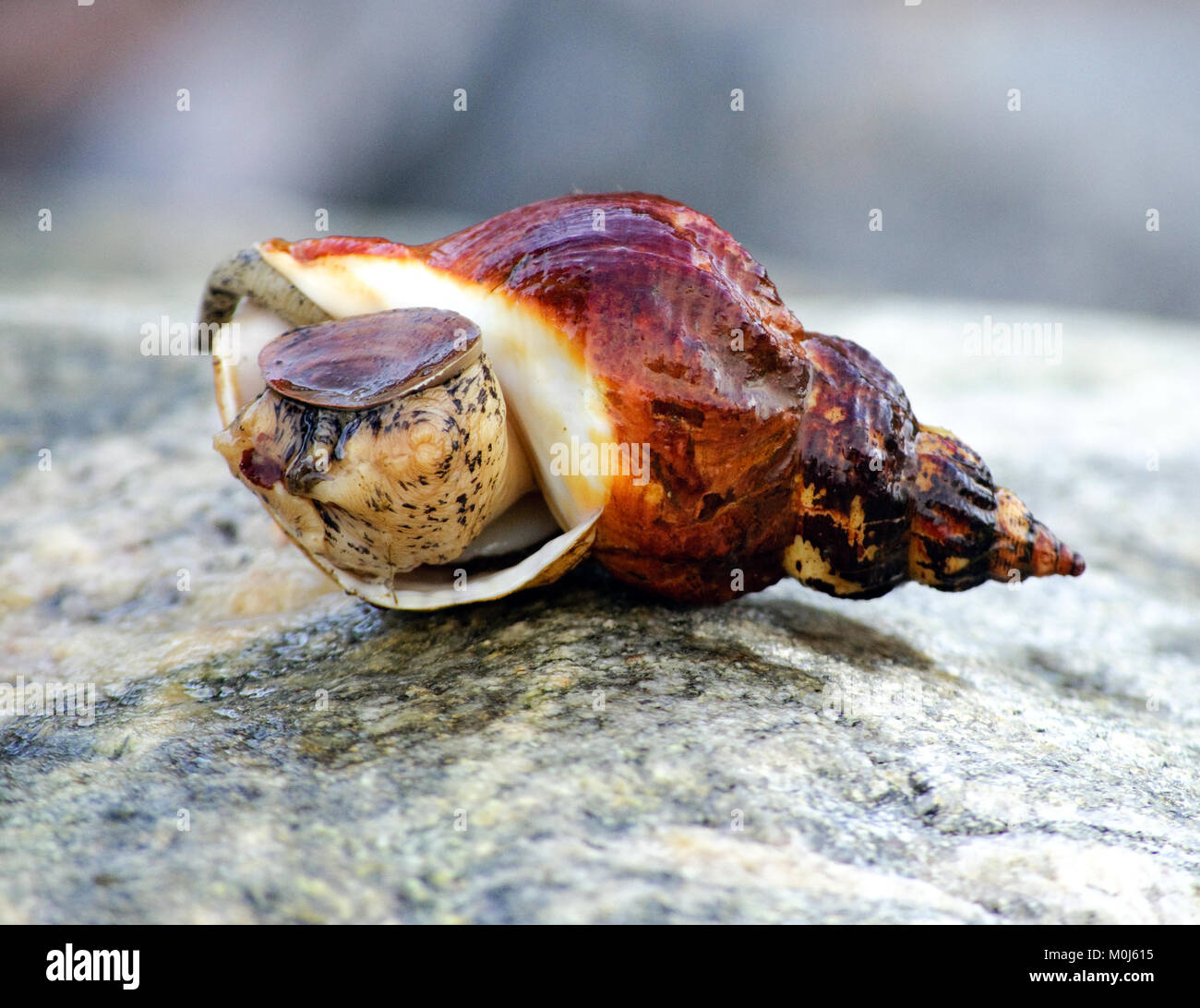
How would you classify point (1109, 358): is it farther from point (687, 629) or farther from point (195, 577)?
point (195, 577)

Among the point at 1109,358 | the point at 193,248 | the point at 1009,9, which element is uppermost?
the point at 1009,9

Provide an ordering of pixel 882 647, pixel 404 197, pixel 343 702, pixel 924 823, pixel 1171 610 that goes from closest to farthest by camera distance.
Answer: pixel 924 823 < pixel 343 702 < pixel 882 647 < pixel 1171 610 < pixel 404 197

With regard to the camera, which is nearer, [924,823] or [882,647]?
[924,823]

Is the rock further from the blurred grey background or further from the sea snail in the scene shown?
the blurred grey background

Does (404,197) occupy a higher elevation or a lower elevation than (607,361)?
higher

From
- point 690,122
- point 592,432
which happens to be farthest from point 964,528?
point 690,122
